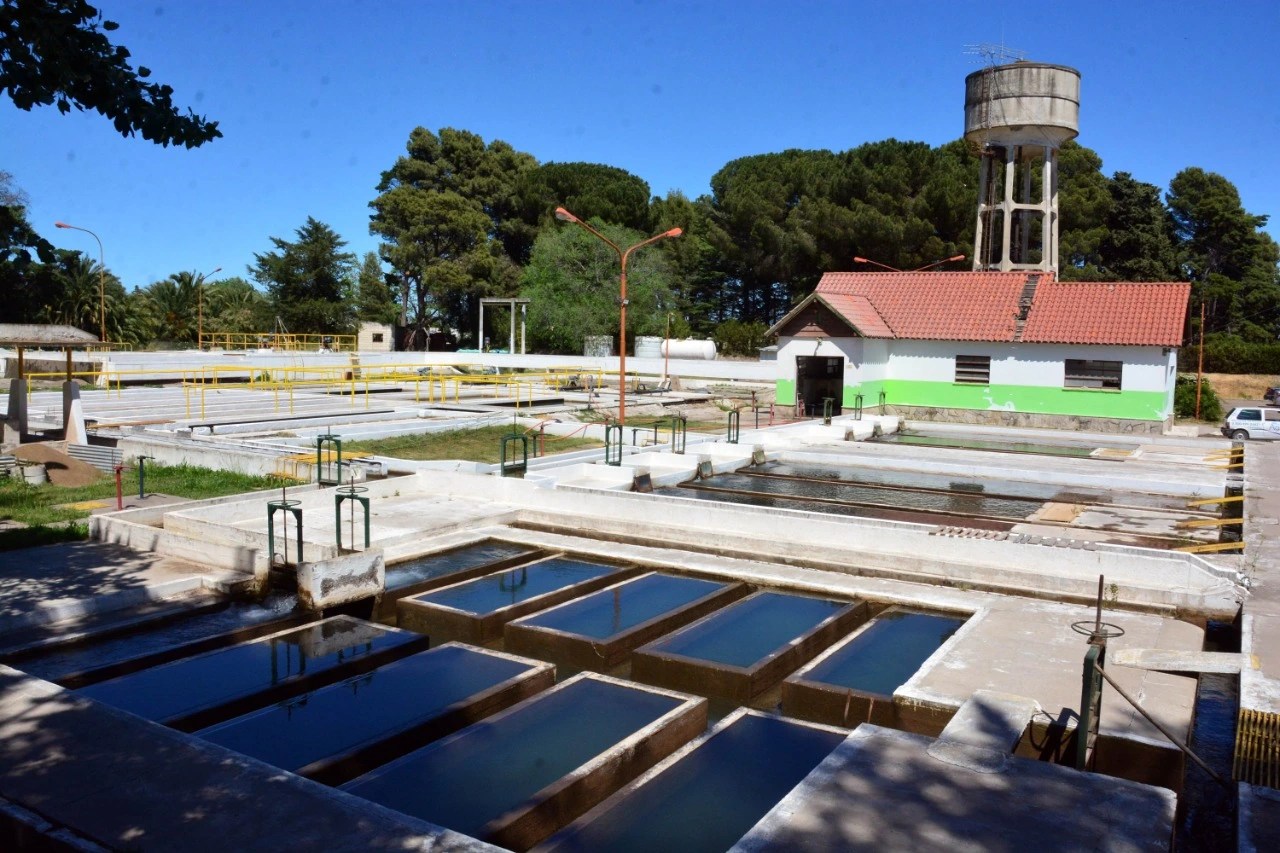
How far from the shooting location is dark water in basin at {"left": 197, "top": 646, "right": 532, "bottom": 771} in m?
7.59

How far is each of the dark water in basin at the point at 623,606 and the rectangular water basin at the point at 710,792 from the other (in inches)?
97.5

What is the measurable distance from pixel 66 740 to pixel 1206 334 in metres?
60.4

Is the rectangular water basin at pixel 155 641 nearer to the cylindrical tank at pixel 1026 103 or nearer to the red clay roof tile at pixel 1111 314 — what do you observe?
the red clay roof tile at pixel 1111 314

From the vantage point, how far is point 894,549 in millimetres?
12664

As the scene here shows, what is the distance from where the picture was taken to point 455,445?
22.2 m

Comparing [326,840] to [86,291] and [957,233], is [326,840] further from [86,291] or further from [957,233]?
[86,291]

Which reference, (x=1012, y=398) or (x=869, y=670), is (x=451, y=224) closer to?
(x=1012, y=398)

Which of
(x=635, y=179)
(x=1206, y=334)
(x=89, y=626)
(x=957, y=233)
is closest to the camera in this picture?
(x=89, y=626)

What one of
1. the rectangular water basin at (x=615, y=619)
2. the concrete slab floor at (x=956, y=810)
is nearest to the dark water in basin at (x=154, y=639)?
the rectangular water basin at (x=615, y=619)

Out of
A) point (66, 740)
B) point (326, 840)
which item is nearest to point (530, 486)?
point (66, 740)

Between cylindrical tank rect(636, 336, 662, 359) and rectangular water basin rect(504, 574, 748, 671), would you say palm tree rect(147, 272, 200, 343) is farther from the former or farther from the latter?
rectangular water basin rect(504, 574, 748, 671)

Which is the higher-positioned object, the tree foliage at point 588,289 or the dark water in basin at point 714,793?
the tree foliage at point 588,289

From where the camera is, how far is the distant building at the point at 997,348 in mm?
27812

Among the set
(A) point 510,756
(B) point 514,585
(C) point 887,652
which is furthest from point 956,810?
(B) point 514,585
